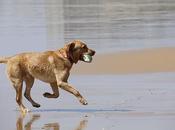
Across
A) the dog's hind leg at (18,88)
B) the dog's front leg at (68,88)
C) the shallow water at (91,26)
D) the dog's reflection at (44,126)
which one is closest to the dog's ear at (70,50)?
the dog's front leg at (68,88)

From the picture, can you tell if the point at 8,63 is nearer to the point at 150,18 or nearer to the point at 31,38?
the point at 31,38

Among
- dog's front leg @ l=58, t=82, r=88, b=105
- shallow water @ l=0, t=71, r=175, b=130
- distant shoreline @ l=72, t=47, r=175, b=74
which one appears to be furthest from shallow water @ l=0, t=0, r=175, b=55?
dog's front leg @ l=58, t=82, r=88, b=105

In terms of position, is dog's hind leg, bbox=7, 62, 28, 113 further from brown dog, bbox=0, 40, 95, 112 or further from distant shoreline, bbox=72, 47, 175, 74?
distant shoreline, bbox=72, 47, 175, 74

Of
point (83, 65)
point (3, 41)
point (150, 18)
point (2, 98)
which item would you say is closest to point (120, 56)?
point (83, 65)

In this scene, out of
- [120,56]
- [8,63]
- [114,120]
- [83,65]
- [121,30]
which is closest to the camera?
[114,120]

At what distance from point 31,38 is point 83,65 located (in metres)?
4.75

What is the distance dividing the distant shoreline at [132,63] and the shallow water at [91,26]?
3.00 feet

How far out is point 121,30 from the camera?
2133 cm

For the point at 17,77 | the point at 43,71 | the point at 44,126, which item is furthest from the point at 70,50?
the point at 44,126

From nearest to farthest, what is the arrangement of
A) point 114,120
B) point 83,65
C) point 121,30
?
point 114,120 < point 83,65 < point 121,30

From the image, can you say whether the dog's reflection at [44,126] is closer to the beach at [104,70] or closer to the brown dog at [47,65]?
the beach at [104,70]

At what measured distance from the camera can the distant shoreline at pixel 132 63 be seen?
1437cm

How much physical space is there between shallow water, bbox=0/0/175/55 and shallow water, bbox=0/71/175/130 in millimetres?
4293

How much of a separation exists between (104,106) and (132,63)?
463 cm
